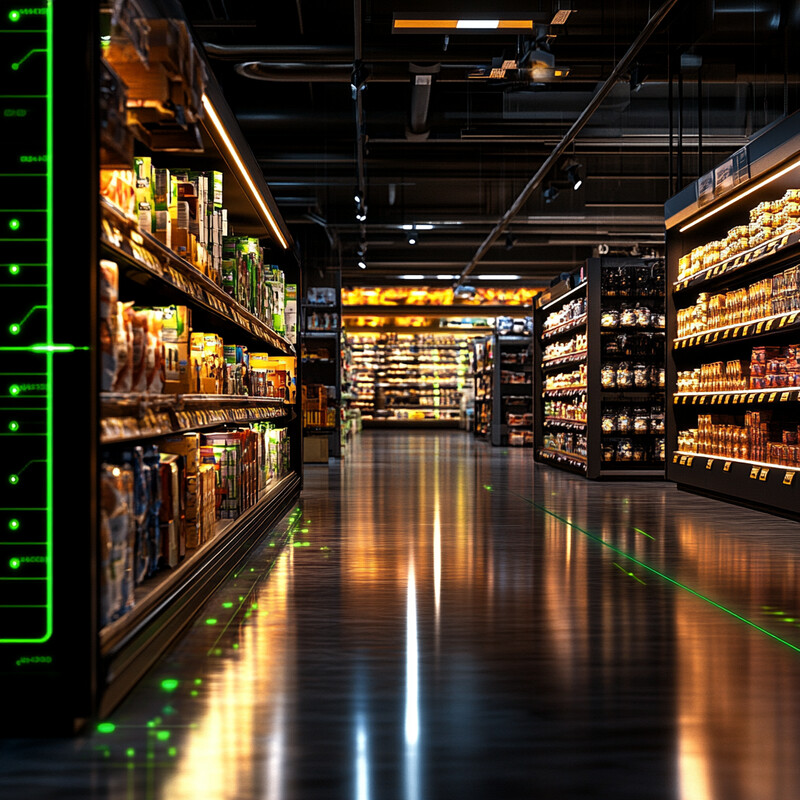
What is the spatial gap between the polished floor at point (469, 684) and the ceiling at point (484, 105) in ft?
9.49

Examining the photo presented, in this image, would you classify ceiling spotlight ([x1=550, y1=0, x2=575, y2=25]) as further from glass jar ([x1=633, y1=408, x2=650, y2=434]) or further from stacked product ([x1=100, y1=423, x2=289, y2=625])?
glass jar ([x1=633, y1=408, x2=650, y2=434])

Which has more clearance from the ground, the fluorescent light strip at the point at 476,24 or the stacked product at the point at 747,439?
the fluorescent light strip at the point at 476,24

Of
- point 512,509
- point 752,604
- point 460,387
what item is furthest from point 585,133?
point 460,387

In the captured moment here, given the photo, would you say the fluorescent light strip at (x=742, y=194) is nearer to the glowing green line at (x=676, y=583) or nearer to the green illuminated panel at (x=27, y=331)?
the glowing green line at (x=676, y=583)

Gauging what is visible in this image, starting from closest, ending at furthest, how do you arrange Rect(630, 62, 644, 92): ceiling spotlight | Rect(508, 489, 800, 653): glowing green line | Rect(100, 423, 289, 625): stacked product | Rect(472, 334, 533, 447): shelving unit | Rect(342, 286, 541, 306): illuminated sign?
1. Rect(100, 423, 289, 625): stacked product
2. Rect(508, 489, 800, 653): glowing green line
3. Rect(630, 62, 644, 92): ceiling spotlight
4. Rect(472, 334, 533, 447): shelving unit
5. Rect(342, 286, 541, 306): illuminated sign

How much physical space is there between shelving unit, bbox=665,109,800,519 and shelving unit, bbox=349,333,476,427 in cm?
2351

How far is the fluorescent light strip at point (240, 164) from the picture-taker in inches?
153

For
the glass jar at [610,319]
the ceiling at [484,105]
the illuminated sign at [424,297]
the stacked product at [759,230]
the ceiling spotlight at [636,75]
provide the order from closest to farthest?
the stacked product at [759,230]
the ceiling spotlight at [636,75]
the ceiling at [484,105]
the glass jar at [610,319]
the illuminated sign at [424,297]

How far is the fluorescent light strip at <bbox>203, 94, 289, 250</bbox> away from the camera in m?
3.88

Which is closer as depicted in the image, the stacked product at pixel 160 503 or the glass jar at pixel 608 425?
the stacked product at pixel 160 503

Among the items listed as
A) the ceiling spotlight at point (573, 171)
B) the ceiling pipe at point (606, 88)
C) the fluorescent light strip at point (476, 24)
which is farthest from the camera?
the ceiling spotlight at point (573, 171)

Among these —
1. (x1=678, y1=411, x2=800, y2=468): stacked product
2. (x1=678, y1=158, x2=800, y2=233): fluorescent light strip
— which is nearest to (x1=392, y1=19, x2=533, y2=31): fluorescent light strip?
(x1=678, y1=158, x2=800, y2=233): fluorescent light strip

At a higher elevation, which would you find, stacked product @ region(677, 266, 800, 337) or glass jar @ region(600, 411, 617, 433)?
stacked product @ region(677, 266, 800, 337)

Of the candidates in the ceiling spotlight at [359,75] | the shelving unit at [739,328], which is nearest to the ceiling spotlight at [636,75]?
the shelving unit at [739,328]
